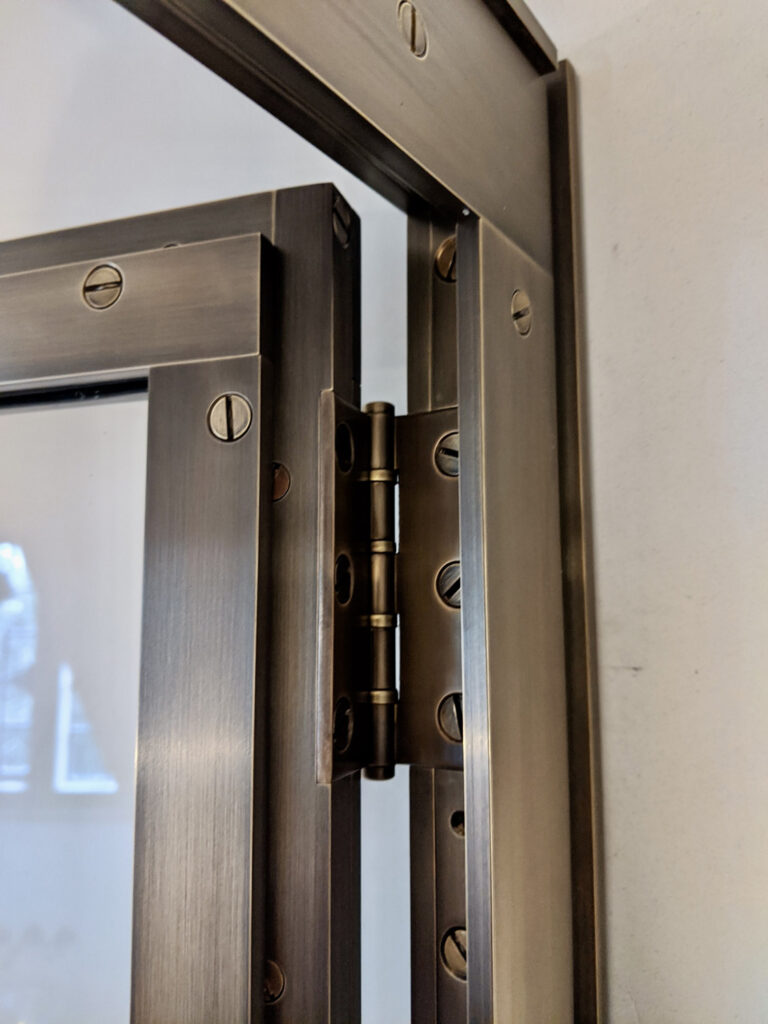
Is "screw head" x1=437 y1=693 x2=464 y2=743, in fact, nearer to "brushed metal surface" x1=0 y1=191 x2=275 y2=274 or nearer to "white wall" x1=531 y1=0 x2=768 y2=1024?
"white wall" x1=531 y1=0 x2=768 y2=1024

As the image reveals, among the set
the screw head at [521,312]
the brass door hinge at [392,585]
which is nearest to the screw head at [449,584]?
the brass door hinge at [392,585]

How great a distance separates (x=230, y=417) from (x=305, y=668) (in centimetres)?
11

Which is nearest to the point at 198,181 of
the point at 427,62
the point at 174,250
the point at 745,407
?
the point at 174,250

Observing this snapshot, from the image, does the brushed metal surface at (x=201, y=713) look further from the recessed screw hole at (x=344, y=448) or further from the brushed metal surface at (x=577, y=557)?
the brushed metal surface at (x=577, y=557)

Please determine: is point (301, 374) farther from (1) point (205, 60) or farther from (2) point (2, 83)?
(2) point (2, 83)

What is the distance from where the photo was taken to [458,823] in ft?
1.26

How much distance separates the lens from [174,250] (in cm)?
42

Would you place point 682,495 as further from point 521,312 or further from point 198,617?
point 198,617

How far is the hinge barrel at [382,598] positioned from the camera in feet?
1.24

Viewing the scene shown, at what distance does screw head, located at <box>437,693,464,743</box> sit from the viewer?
1.21 feet

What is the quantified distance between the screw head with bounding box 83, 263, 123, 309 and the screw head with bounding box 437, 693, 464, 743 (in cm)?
24

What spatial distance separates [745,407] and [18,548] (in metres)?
0.34

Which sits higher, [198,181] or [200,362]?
[198,181]

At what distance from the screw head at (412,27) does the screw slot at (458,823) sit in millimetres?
300
